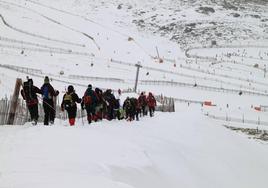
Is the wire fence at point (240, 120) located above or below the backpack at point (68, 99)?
below

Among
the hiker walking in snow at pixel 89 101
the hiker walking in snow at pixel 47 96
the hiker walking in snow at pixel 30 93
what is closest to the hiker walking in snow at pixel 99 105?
the hiker walking in snow at pixel 89 101

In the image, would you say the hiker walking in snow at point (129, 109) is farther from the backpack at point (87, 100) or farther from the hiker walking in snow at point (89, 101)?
the backpack at point (87, 100)

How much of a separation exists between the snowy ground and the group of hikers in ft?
1.97

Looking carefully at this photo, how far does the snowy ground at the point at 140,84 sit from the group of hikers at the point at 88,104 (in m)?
0.60

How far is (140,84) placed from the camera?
43875 millimetres

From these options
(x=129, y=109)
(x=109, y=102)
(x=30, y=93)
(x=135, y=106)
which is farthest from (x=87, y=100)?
(x=135, y=106)

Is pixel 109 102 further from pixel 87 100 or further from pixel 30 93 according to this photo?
pixel 30 93

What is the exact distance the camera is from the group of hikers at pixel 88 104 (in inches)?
582

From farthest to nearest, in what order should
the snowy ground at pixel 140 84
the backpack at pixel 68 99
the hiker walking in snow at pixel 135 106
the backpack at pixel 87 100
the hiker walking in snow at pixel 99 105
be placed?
1. the hiker walking in snow at pixel 135 106
2. the hiker walking in snow at pixel 99 105
3. the backpack at pixel 87 100
4. the backpack at pixel 68 99
5. the snowy ground at pixel 140 84

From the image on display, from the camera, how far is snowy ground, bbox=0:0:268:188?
33.1 feet

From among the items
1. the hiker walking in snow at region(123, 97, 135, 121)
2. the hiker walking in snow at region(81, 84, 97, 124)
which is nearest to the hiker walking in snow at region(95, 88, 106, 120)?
the hiker walking in snow at region(81, 84, 97, 124)

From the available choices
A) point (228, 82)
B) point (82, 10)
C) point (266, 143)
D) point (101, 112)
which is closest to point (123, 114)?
point (101, 112)

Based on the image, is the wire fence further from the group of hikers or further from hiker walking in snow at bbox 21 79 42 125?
hiker walking in snow at bbox 21 79 42 125

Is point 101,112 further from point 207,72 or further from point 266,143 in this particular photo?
point 207,72
